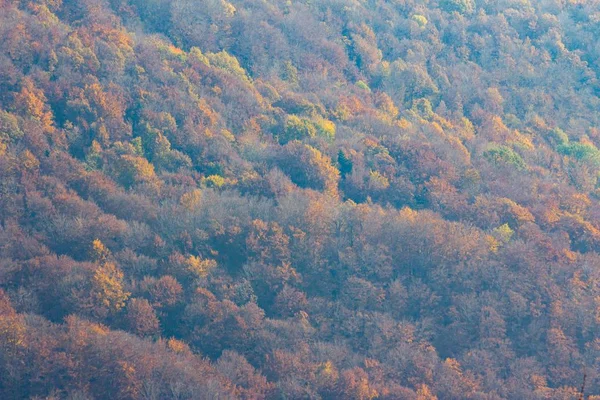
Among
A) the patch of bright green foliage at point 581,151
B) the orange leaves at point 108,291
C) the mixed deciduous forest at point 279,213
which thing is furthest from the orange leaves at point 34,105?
the patch of bright green foliage at point 581,151

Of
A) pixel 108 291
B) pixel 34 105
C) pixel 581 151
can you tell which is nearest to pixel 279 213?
pixel 108 291

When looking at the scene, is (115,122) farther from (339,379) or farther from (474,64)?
(474,64)

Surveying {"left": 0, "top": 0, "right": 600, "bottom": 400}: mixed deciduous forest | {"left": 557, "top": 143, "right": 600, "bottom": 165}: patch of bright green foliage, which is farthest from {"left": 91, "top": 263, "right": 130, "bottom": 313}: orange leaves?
{"left": 557, "top": 143, "right": 600, "bottom": 165}: patch of bright green foliage

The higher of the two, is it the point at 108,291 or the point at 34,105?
the point at 108,291

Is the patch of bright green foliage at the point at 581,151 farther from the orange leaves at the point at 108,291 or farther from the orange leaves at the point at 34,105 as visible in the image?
the orange leaves at the point at 108,291

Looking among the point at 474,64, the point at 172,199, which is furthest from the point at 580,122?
the point at 172,199

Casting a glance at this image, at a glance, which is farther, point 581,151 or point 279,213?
point 581,151

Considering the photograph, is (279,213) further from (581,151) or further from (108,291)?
(581,151)

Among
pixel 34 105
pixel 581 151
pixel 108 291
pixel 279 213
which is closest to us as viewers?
pixel 108 291

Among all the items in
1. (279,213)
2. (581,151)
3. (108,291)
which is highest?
(581,151)
